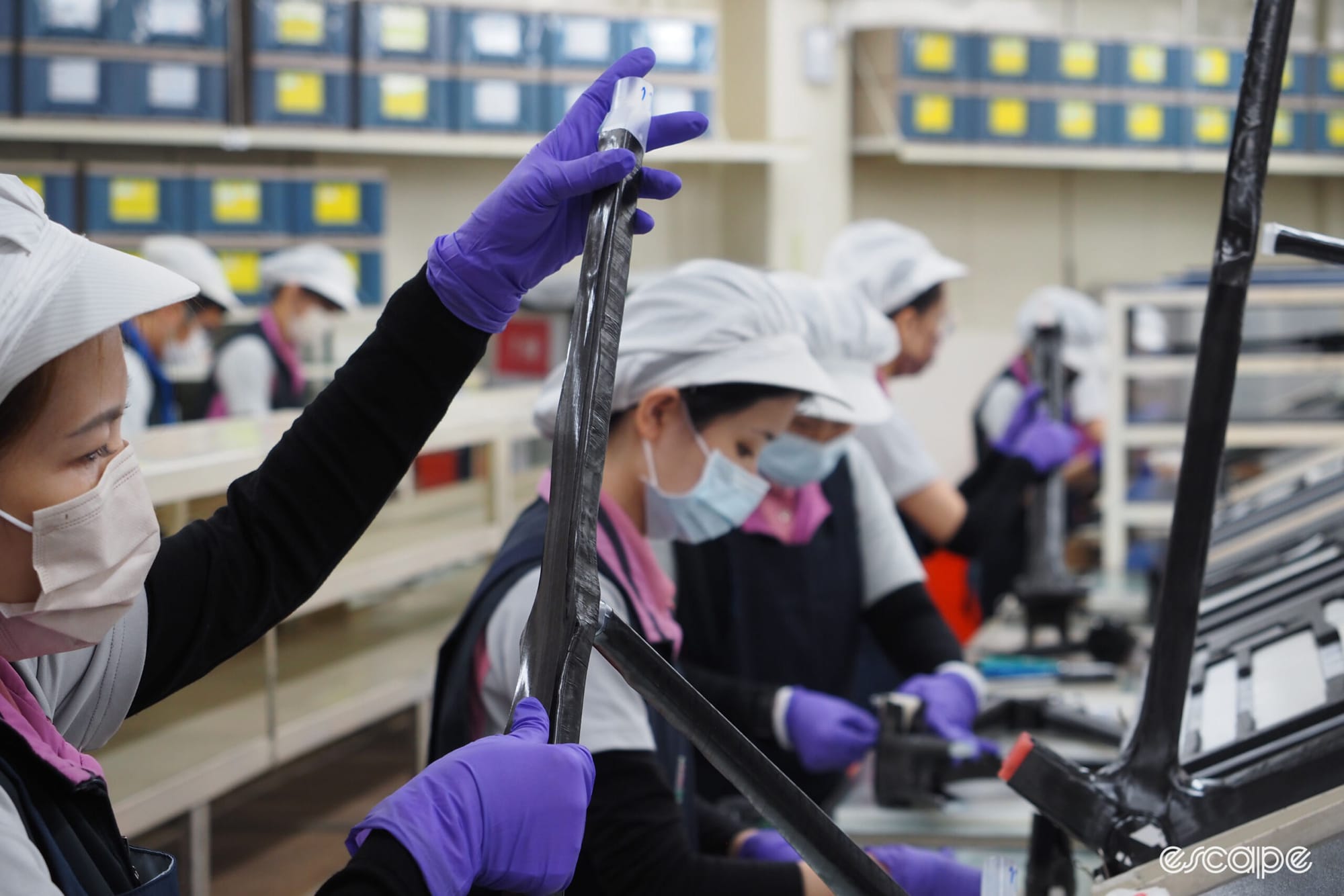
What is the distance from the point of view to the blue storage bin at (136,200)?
4.30m

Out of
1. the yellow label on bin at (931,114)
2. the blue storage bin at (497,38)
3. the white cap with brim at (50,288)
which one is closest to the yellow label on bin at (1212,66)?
the yellow label on bin at (931,114)

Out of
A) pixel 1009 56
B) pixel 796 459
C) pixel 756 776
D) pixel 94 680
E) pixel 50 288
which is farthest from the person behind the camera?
pixel 1009 56

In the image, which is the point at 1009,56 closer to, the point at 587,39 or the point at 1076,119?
the point at 1076,119

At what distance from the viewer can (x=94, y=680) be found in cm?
102

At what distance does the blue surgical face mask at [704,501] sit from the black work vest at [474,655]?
0.15 m

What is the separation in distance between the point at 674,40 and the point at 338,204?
1415mm

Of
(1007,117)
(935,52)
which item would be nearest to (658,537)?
(935,52)

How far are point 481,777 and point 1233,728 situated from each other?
68cm

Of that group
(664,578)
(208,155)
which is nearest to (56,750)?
(664,578)

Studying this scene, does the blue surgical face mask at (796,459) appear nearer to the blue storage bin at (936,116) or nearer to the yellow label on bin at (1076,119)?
the blue storage bin at (936,116)

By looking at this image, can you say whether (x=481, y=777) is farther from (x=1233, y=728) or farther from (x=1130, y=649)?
(x=1130, y=649)

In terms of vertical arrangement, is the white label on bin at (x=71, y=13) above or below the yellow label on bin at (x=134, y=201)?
above

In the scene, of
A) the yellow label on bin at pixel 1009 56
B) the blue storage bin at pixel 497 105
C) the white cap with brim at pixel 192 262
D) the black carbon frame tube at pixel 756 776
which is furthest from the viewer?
the yellow label on bin at pixel 1009 56

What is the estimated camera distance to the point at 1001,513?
364 centimetres
